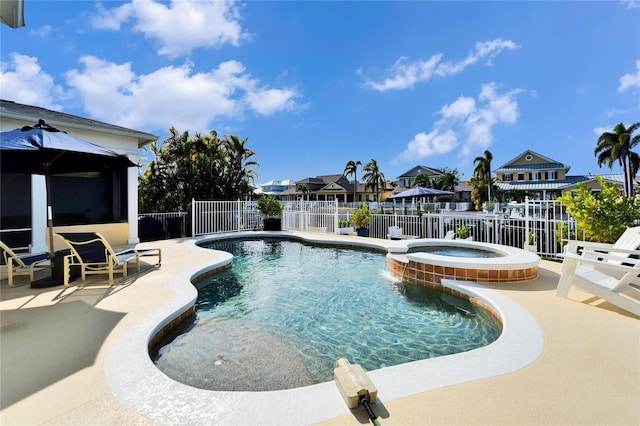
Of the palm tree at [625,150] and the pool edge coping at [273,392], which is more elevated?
the palm tree at [625,150]

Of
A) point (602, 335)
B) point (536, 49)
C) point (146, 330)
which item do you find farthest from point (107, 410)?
point (536, 49)

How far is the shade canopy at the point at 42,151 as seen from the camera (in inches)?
165

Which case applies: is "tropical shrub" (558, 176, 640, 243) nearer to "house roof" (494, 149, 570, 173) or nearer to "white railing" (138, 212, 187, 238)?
"white railing" (138, 212, 187, 238)

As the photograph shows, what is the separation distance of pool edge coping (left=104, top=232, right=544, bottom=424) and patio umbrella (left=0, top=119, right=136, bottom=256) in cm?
308

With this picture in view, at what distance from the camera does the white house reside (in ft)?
24.3

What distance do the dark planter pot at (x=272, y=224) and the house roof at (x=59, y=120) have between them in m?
5.24

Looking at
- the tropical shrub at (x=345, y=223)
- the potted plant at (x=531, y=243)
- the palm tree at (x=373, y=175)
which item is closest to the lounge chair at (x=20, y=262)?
the tropical shrub at (x=345, y=223)

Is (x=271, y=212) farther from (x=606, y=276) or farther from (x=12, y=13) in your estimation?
(x=606, y=276)

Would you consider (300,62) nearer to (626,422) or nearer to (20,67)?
(20,67)

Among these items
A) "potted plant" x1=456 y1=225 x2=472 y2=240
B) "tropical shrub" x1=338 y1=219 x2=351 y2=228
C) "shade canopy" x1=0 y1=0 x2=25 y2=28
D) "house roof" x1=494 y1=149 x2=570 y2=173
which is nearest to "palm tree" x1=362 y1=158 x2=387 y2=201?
"house roof" x1=494 y1=149 x2=570 y2=173

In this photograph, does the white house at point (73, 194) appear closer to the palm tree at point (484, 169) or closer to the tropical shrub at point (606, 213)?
the tropical shrub at point (606, 213)

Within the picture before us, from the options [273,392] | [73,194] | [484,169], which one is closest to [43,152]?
[273,392]

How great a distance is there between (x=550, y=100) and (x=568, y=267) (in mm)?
19885

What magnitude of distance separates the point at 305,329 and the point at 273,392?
5.42ft
